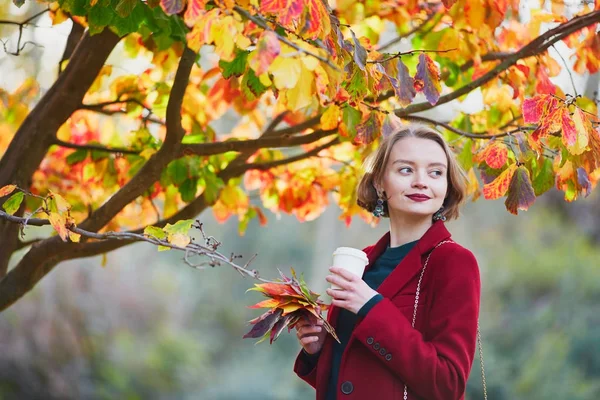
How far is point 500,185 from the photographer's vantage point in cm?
189

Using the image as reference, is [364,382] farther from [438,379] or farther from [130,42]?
[130,42]

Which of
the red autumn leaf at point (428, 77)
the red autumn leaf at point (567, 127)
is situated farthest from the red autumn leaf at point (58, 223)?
the red autumn leaf at point (567, 127)

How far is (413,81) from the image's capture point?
190 centimetres

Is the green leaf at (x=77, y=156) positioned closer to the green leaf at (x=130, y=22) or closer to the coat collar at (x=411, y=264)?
the green leaf at (x=130, y=22)

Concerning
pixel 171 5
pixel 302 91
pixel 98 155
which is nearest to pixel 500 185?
pixel 302 91

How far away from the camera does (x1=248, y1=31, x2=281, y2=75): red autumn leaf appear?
4.41ft

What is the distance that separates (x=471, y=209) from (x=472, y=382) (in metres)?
4.45

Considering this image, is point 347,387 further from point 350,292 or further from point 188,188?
point 188,188

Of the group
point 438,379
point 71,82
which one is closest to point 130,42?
point 71,82

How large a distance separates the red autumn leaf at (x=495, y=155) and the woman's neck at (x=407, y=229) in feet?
0.82

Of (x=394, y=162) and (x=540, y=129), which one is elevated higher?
(x=540, y=129)

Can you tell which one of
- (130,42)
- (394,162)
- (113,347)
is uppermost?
(130,42)

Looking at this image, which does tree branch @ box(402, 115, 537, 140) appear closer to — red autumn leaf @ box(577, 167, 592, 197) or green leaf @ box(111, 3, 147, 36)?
red autumn leaf @ box(577, 167, 592, 197)

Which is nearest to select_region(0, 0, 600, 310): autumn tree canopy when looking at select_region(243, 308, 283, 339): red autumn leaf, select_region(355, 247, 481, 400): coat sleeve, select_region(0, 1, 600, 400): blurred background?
select_region(243, 308, 283, 339): red autumn leaf
